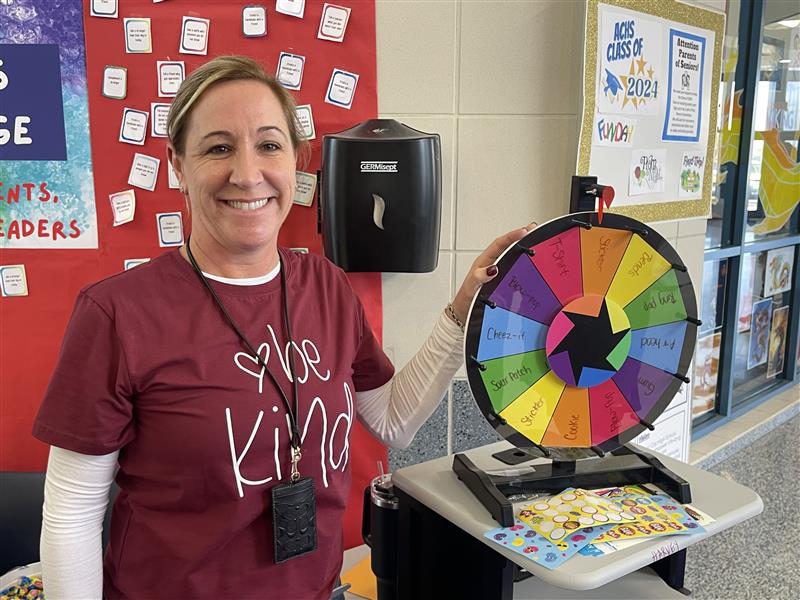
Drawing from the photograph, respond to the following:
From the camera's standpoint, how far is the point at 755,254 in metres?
3.86

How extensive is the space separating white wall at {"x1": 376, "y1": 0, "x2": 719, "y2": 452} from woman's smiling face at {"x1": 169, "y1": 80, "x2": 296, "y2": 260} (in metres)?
0.79

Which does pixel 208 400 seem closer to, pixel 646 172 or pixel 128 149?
pixel 128 149

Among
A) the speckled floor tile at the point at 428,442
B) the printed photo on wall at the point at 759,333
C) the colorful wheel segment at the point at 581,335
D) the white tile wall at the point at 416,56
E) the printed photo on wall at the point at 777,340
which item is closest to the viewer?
the colorful wheel segment at the point at 581,335

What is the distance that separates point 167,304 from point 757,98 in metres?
3.42

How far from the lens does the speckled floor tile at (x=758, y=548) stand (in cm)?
244

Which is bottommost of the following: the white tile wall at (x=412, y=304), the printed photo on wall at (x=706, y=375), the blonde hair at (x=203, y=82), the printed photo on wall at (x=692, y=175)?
the printed photo on wall at (x=706, y=375)

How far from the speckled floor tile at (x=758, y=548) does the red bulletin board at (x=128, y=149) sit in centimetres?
182

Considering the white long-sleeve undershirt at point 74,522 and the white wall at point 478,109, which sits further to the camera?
the white wall at point 478,109

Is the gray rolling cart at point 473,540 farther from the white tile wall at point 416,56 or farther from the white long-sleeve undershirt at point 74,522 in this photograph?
the white tile wall at point 416,56

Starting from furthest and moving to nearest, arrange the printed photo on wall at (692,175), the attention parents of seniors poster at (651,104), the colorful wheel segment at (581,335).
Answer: the printed photo on wall at (692,175) → the attention parents of seniors poster at (651,104) → the colorful wheel segment at (581,335)

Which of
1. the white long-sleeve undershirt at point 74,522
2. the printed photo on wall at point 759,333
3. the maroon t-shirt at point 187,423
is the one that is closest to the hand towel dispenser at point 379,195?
the maroon t-shirt at point 187,423

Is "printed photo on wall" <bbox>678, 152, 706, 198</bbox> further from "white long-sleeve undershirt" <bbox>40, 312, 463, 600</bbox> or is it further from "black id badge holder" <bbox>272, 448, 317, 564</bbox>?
"white long-sleeve undershirt" <bbox>40, 312, 463, 600</bbox>

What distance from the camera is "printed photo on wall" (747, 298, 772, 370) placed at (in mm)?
3973

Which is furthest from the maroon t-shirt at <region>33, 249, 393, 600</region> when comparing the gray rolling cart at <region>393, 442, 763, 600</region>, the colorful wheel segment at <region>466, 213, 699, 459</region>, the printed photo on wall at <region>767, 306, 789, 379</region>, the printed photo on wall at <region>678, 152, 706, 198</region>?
the printed photo on wall at <region>767, 306, 789, 379</region>
